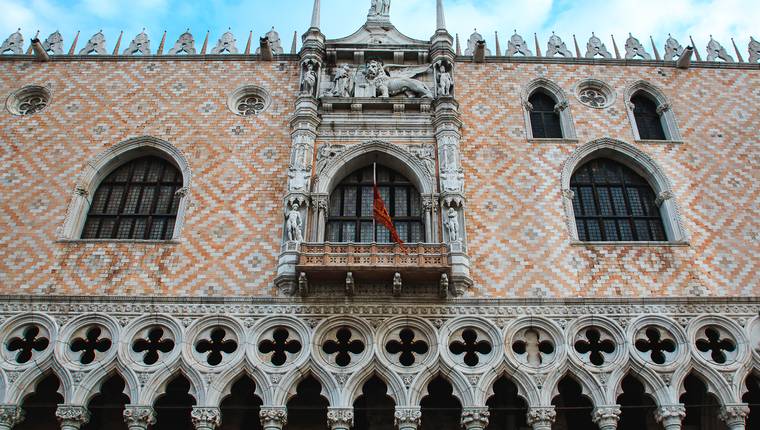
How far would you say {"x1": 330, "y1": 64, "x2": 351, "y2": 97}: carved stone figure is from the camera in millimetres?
18219

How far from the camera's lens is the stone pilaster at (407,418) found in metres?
13.4

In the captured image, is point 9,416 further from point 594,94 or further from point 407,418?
point 594,94

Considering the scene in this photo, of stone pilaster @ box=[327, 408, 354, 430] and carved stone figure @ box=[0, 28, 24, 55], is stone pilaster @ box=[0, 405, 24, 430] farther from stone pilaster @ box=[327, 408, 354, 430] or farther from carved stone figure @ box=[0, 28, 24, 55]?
carved stone figure @ box=[0, 28, 24, 55]

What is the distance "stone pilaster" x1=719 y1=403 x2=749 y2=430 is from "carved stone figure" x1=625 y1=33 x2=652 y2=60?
10267mm

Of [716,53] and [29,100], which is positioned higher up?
[716,53]

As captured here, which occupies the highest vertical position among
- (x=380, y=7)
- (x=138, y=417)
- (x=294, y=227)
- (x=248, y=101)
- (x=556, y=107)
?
(x=380, y=7)

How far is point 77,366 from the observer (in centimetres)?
1401

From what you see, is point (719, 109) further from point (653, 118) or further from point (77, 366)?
point (77, 366)

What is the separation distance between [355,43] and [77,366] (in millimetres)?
11124

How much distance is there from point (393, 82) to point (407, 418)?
919cm

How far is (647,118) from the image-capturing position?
61.0 feet

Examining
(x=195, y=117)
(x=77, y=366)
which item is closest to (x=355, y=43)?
(x=195, y=117)

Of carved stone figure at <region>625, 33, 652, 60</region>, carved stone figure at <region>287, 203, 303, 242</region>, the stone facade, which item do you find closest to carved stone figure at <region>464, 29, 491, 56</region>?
the stone facade

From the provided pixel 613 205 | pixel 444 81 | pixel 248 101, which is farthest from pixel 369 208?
pixel 613 205
